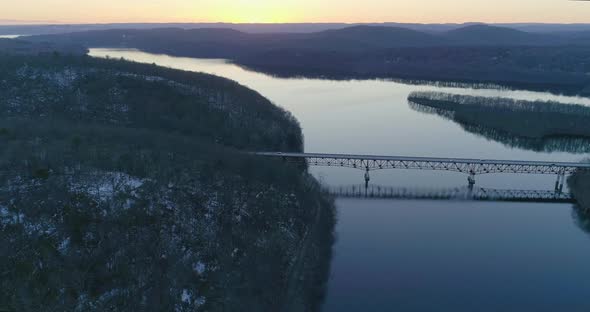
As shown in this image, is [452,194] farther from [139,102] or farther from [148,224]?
[139,102]

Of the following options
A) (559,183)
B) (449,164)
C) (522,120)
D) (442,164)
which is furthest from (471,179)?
(522,120)

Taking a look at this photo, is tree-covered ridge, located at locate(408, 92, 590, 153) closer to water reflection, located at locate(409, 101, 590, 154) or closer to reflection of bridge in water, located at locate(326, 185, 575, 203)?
water reflection, located at locate(409, 101, 590, 154)

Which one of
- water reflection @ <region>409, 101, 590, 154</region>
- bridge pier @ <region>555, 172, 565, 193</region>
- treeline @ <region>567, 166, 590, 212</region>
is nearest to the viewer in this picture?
treeline @ <region>567, 166, 590, 212</region>

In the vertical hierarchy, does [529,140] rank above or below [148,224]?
below

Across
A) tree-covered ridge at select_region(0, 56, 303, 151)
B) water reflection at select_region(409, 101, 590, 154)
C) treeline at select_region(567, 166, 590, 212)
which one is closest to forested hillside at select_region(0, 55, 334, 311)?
tree-covered ridge at select_region(0, 56, 303, 151)

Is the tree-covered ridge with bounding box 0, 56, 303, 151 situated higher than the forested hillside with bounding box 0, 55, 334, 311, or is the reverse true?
the tree-covered ridge with bounding box 0, 56, 303, 151

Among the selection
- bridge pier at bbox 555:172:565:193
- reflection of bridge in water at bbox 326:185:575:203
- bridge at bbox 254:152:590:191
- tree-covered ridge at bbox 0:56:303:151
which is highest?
tree-covered ridge at bbox 0:56:303:151

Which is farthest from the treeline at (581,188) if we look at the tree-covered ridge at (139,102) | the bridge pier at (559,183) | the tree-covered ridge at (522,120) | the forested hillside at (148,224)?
the tree-covered ridge at (139,102)
